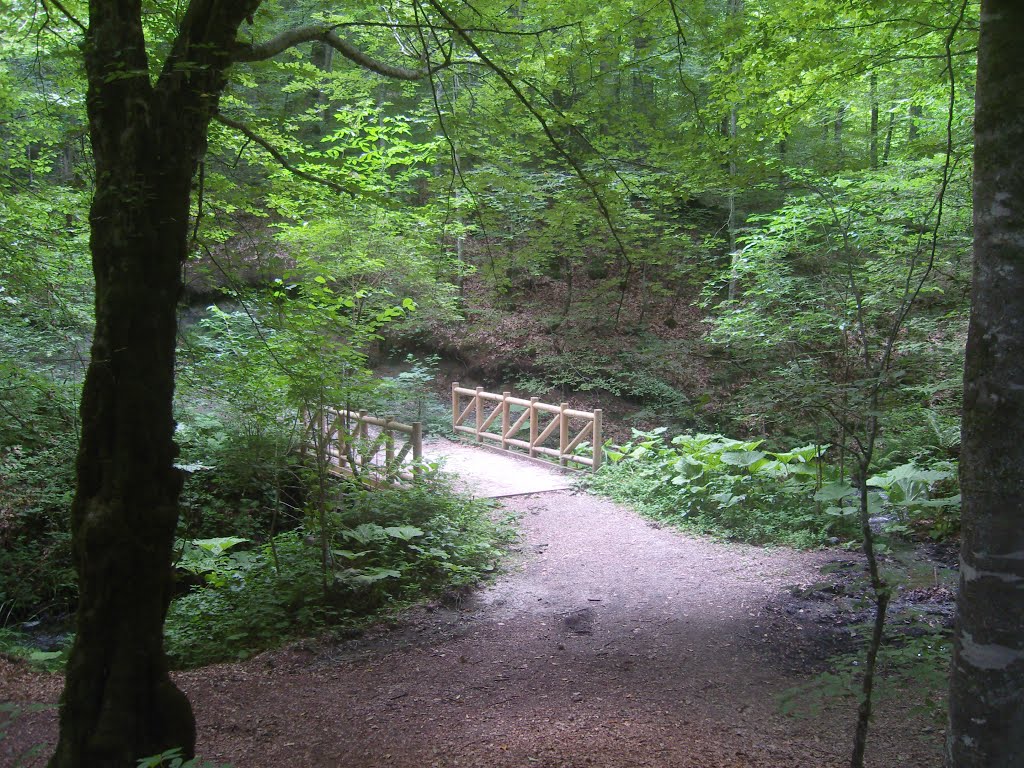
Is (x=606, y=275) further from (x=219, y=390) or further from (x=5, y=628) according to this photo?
(x=5, y=628)

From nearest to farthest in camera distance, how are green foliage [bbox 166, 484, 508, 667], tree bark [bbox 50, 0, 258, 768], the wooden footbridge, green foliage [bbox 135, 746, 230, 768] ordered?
1. green foliage [bbox 135, 746, 230, 768]
2. tree bark [bbox 50, 0, 258, 768]
3. green foliage [bbox 166, 484, 508, 667]
4. the wooden footbridge

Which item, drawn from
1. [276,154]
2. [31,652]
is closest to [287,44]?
[276,154]

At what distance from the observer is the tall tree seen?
2322 millimetres

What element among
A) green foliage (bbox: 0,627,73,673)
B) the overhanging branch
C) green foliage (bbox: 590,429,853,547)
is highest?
the overhanging branch

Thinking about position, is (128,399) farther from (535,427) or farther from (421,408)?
(421,408)

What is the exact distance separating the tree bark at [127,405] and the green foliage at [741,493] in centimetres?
560

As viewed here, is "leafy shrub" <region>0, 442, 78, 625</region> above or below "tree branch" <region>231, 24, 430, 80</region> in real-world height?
below

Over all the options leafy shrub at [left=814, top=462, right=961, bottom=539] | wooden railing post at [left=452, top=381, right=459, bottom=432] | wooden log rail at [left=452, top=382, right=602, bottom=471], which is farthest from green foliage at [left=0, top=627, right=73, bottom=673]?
wooden railing post at [left=452, top=381, right=459, bottom=432]

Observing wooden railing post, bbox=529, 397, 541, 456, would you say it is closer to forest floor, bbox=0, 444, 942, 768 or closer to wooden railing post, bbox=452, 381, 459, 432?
wooden railing post, bbox=452, 381, 459, 432

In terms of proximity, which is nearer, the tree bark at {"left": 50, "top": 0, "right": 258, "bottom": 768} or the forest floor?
the tree bark at {"left": 50, "top": 0, "right": 258, "bottom": 768}

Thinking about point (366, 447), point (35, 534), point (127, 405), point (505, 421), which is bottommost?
point (35, 534)

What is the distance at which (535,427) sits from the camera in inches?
434

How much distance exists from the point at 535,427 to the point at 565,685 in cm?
A: 724

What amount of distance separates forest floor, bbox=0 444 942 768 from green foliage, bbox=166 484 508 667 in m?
0.32
